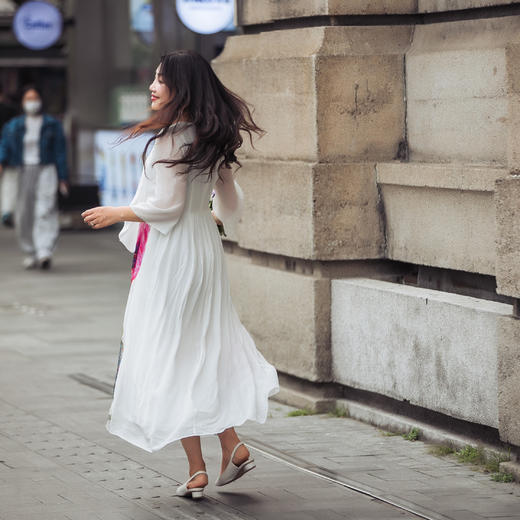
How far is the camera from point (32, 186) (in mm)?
14797

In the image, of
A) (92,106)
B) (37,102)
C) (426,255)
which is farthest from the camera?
(92,106)

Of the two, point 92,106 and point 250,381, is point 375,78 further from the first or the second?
point 92,106

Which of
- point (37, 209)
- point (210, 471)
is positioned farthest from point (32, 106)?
point (210, 471)

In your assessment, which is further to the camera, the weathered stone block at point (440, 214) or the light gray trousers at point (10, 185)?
the light gray trousers at point (10, 185)

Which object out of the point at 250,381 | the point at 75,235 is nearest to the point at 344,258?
the point at 250,381

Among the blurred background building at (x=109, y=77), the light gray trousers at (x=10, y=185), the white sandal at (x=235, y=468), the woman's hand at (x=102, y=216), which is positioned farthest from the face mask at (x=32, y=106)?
the white sandal at (x=235, y=468)

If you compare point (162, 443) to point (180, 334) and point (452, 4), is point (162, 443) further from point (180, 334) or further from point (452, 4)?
point (452, 4)

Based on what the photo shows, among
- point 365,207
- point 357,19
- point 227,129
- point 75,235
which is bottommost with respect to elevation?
point 75,235

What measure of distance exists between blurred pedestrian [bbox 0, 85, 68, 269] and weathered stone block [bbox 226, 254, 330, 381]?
22.5 feet

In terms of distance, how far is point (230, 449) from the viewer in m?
5.57

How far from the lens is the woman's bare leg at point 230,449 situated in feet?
18.2

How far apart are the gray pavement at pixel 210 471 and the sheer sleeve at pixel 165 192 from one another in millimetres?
1125

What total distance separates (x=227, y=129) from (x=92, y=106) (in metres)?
16.0

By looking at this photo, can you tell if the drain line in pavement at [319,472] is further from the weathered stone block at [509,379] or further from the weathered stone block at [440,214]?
the weathered stone block at [440,214]
